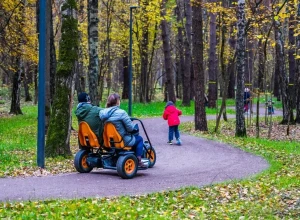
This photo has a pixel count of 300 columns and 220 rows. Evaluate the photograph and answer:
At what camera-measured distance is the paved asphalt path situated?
9630 mm

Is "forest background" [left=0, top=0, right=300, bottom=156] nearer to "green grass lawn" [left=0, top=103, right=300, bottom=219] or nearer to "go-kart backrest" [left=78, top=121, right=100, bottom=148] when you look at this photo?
"go-kart backrest" [left=78, top=121, right=100, bottom=148]

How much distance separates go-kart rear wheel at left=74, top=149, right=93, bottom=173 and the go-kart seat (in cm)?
A: 76

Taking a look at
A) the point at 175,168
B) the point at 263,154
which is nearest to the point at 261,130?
the point at 263,154

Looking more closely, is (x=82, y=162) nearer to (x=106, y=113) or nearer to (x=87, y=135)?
(x=87, y=135)

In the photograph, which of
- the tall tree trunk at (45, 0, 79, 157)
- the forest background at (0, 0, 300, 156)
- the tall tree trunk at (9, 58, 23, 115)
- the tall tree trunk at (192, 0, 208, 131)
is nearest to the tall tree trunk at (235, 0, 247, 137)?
the forest background at (0, 0, 300, 156)

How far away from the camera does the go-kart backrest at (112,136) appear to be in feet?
37.3

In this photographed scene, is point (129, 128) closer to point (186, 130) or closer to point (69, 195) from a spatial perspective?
point (69, 195)

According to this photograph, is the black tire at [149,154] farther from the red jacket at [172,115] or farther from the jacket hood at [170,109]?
the jacket hood at [170,109]

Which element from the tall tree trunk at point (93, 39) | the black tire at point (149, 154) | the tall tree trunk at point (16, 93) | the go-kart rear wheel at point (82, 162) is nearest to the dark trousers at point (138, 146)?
the black tire at point (149, 154)

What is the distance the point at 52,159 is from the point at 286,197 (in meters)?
6.13

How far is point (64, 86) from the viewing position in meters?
13.5

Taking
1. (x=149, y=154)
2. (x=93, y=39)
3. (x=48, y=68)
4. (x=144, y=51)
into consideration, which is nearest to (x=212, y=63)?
(x=144, y=51)

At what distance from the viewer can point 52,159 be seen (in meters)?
13.5

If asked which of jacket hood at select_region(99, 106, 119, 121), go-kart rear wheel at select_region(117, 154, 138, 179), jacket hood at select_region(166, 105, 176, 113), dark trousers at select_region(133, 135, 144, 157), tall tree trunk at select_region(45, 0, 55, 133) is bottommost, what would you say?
go-kart rear wheel at select_region(117, 154, 138, 179)
